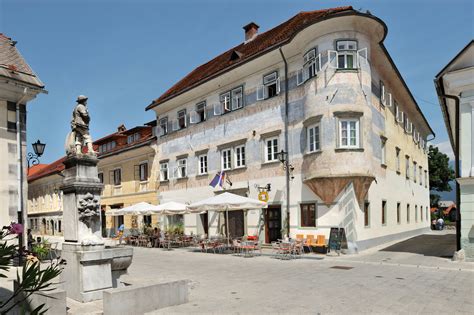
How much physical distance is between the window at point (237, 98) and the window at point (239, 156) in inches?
97.4

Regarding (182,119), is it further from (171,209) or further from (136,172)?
(171,209)

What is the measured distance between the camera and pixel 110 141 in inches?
1486

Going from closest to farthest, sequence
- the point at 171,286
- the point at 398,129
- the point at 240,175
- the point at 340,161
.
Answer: the point at 171,286
the point at 340,161
the point at 240,175
the point at 398,129

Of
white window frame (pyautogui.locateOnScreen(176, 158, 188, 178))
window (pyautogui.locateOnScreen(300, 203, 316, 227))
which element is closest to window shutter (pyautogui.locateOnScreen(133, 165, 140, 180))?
white window frame (pyautogui.locateOnScreen(176, 158, 188, 178))

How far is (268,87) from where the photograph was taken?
72.0 ft

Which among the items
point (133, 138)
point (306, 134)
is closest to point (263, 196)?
point (306, 134)

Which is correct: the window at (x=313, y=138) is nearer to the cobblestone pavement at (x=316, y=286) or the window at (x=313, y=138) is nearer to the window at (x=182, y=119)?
the cobblestone pavement at (x=316, y=286)

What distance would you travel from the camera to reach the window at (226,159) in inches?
941

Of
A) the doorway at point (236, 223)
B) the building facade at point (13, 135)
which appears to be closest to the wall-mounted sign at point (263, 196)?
the doorway at point (236, 223)

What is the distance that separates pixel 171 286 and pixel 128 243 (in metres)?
20.3

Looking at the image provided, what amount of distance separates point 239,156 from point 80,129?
14.6 metres

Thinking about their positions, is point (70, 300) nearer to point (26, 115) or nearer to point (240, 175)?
point (26, 115)

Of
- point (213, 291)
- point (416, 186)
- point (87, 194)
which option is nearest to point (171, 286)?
point (213, 291)

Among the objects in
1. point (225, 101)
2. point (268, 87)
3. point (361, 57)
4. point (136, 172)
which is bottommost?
point (136, 172)
